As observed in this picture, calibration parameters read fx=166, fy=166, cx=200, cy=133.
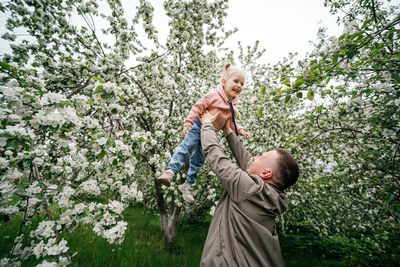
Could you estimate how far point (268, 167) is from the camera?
1580 millimetres

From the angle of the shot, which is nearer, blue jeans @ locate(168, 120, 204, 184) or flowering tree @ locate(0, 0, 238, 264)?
flowering tree @ locate(0, 0, 238, 264)

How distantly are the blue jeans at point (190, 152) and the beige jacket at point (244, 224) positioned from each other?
1.01m

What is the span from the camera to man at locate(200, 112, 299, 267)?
1318 mm

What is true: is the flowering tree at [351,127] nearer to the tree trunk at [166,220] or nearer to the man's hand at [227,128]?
the man's hand at [227,128]

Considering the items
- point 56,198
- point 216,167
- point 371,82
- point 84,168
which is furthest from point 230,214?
point 371,82

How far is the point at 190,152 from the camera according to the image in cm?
258

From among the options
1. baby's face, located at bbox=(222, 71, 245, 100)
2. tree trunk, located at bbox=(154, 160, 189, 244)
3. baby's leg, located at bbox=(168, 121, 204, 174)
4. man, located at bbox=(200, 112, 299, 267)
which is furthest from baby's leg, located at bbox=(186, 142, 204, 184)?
tree trunk, located at bbox=(154, 160, 189, 244)

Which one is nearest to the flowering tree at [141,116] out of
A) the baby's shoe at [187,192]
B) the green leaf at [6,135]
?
the green leaf at [6,135]

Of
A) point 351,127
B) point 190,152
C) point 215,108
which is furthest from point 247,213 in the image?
point 351,127

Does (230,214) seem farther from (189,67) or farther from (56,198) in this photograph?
(189,67)

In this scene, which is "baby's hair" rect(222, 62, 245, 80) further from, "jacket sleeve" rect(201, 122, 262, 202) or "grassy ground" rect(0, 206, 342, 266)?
"grassy ground" rect(0, 206, 342, 266)

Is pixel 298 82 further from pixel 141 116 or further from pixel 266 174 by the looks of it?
pixel 141 116

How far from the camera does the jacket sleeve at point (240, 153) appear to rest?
2.17 meters

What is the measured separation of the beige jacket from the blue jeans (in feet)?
3.32
